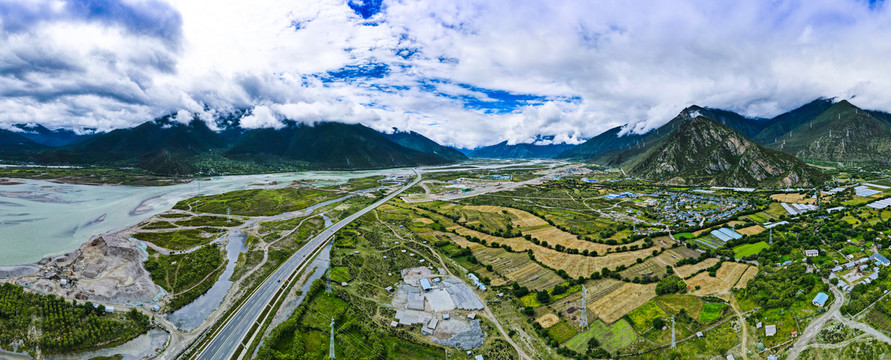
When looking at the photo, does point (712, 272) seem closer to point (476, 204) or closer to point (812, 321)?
point (812, 321)

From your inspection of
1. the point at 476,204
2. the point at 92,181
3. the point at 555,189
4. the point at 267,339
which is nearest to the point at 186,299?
the point at 267,339

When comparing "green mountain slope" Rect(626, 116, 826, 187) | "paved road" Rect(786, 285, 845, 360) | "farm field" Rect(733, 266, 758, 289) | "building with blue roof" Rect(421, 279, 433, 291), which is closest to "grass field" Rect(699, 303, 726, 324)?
"paved road" Rect(786, 285, 845, 360)

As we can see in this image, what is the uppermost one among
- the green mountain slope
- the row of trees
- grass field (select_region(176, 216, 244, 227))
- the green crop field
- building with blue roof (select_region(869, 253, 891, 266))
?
the green mountain slope

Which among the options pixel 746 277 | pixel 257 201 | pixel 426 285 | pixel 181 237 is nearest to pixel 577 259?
pixel 746 277

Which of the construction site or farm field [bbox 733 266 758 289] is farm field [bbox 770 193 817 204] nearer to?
farm field [bbox 733 266 758 289]

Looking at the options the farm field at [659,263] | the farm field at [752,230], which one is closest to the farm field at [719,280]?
the farm field at [659,263]

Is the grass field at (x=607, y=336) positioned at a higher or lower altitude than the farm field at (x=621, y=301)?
lower

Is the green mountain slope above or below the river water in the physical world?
above

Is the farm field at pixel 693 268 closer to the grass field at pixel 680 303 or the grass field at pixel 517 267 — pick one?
the grass field at pixel 680 303
